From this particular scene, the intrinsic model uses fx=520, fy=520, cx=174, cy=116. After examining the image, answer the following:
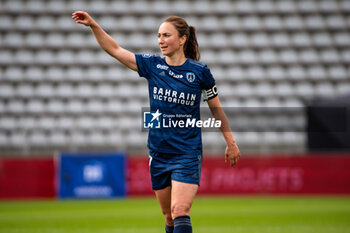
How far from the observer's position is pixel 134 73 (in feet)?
61.8

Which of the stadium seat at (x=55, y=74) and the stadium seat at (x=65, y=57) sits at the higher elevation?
the stadium seat at (x=65, y=57)

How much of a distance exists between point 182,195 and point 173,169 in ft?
0.76

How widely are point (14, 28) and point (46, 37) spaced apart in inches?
47.0

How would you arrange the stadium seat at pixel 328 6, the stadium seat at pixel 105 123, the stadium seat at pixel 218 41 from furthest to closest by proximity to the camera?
the stadium seat at pixel 328 6 < the stadium seat at pixel 218 41 < the stadium seat at pixel 105 123

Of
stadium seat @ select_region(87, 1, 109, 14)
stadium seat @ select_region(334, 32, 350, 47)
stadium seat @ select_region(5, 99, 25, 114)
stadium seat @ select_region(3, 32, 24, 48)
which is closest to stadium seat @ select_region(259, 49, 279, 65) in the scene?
stadium seat @ select_region(334, 32, 350, 47)

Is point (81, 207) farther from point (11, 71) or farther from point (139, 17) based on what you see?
point (139, 17)

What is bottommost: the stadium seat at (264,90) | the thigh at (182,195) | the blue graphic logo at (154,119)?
the thigh at (182,195)

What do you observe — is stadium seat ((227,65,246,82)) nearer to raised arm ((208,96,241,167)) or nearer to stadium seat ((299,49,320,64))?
stadium seat ((299,49,320,64))

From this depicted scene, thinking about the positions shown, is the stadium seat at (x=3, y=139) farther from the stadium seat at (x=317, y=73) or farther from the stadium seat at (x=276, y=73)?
the stadium seat at (x=317, y=73)

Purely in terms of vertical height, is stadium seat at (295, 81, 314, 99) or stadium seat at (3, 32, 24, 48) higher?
stadium seat at (3, 32, 24, 48)

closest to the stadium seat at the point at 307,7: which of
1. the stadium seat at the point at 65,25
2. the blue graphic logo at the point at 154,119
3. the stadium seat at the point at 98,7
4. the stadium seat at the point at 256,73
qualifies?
the stadium seat at the point at 256,73

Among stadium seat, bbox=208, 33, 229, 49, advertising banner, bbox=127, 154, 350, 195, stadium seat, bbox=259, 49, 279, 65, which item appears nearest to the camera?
advertising banner, bbox=127, 154, 350, 195

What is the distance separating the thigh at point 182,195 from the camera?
3.98 m

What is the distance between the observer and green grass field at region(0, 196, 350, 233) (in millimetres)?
7605
